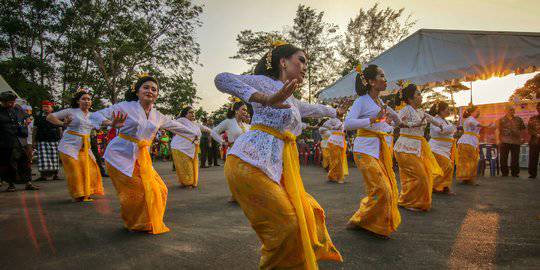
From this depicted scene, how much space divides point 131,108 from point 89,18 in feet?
77.4

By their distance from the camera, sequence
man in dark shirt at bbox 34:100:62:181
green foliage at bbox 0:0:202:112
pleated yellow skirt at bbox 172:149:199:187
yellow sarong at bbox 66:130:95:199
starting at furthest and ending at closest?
green foliage at bbox 0:0:202:112, man in dark shirt at bbox 34:100:62:181, pleated yellow skirt at bbox 172:149:199:187, yellow sarong at bbox 66:130:95:199

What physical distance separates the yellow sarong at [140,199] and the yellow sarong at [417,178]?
12.8 ft

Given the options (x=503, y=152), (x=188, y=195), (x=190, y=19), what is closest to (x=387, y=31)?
(x=190, y=19)

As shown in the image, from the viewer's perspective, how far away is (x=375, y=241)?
3590 millimetres

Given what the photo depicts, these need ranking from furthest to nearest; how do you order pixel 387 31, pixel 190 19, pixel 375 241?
pixel 387 31 < pixel 190 19 < pixel 375 241

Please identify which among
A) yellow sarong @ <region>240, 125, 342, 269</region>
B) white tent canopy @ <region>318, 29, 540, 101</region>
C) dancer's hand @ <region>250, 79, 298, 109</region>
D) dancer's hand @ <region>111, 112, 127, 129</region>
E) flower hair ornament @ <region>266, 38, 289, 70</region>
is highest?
white tent canopy @ <region>318, 29, 540, 101</region>

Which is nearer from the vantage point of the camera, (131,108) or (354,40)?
(131,108)

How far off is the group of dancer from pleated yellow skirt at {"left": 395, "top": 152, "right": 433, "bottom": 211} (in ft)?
0.05

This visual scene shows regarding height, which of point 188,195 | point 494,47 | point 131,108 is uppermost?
point 494,47

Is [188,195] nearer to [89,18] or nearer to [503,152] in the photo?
[503,152]

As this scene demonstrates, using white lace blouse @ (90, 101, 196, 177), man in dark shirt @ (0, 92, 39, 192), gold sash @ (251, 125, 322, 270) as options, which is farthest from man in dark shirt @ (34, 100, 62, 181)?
gold sash @ (251, 125, 322, 270)

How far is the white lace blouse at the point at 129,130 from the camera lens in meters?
4.09

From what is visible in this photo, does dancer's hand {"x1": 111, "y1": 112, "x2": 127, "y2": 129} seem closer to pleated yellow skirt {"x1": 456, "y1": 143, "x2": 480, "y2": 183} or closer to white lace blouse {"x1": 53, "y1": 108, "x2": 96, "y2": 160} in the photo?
white lace blouse {"x1": 53, "y1": 108, "x2": 96, "y2": 160}

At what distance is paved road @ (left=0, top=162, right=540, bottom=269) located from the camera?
3.00 metres
